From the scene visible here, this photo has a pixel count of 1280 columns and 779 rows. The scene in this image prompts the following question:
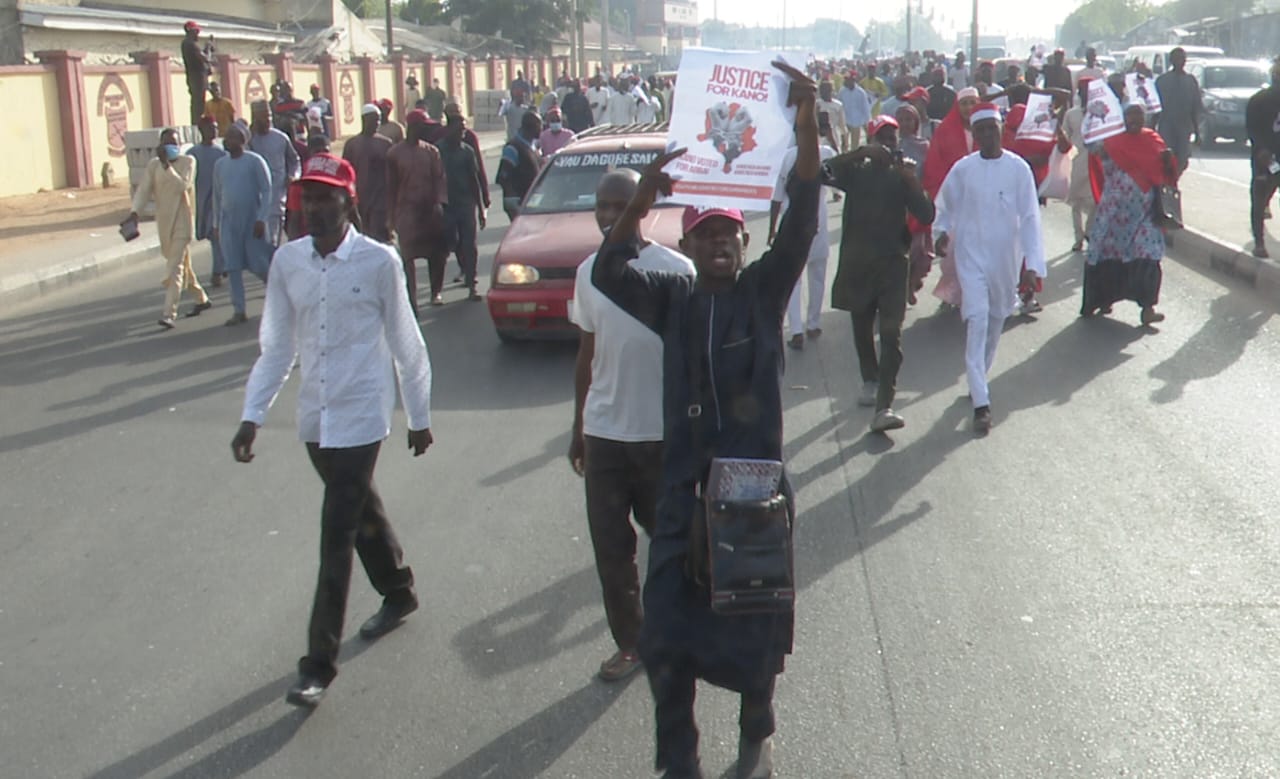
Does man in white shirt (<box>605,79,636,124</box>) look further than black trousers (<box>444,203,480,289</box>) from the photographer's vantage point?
Yes

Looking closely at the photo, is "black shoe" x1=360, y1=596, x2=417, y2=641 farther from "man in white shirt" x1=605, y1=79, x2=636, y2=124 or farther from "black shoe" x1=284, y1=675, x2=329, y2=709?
"man in white shirt" x1=605, y1=79, x2=636, y2=124

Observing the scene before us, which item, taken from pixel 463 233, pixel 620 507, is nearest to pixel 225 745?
pixel 620 507

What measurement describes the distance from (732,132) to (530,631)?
84.6 inches

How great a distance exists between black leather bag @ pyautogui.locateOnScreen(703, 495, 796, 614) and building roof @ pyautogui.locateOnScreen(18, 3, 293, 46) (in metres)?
29.6

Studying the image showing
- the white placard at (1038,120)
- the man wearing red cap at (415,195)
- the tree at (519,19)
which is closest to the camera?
the white placard at (1038,120)

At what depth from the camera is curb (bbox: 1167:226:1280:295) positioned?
528 inches

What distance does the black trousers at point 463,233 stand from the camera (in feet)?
44.0

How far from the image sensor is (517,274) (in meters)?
11.3

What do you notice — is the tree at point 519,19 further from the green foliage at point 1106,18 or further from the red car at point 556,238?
the green foliage at point 1106,18

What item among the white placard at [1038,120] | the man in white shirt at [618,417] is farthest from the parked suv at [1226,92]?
the man in white shirt at [618,417]

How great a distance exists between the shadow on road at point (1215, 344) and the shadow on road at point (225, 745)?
19.9ft

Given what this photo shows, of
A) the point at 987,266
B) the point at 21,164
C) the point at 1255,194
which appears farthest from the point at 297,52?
the point at 987,266

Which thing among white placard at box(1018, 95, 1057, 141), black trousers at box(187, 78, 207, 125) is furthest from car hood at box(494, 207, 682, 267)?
black trousers at box(187, 78, 207, 125)

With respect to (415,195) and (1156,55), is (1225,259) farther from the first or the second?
(1156,55)
